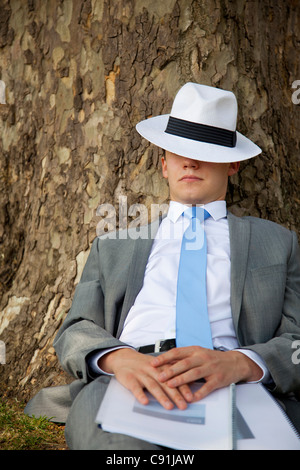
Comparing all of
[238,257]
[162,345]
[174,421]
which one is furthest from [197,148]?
[174,421]

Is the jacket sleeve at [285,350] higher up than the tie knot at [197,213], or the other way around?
the tie knot at [197,213]

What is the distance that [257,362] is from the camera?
7.72 ft

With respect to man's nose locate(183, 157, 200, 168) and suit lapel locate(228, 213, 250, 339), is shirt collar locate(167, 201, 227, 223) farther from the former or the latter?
man's nose locate(183, 157, 200, 168)

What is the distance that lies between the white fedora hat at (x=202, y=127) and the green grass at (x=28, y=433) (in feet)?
5.00

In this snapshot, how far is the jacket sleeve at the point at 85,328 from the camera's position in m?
2.37

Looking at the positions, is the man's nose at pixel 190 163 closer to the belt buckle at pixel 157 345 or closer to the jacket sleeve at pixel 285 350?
the jacket sleeve at pixel 285 350

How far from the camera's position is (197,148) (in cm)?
284

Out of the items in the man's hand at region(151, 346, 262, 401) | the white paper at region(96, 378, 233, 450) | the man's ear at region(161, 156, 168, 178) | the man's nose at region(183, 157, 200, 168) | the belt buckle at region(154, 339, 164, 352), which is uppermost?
the man's nose at region(183, 157, 200, 168)

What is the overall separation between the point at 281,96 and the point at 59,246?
5.61 feet

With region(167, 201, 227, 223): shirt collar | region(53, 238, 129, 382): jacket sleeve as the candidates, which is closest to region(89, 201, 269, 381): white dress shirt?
region(167, 201, 227, 223): shirt collar

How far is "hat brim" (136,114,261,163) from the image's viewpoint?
2805mm

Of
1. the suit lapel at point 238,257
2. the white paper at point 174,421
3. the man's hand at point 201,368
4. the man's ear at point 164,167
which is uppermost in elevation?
the man's ear at point 164,167

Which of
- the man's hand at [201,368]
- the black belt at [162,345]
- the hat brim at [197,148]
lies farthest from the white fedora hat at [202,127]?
the man's hand at [201,368]

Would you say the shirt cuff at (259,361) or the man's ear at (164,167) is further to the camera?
the man's ear at (164,167)
